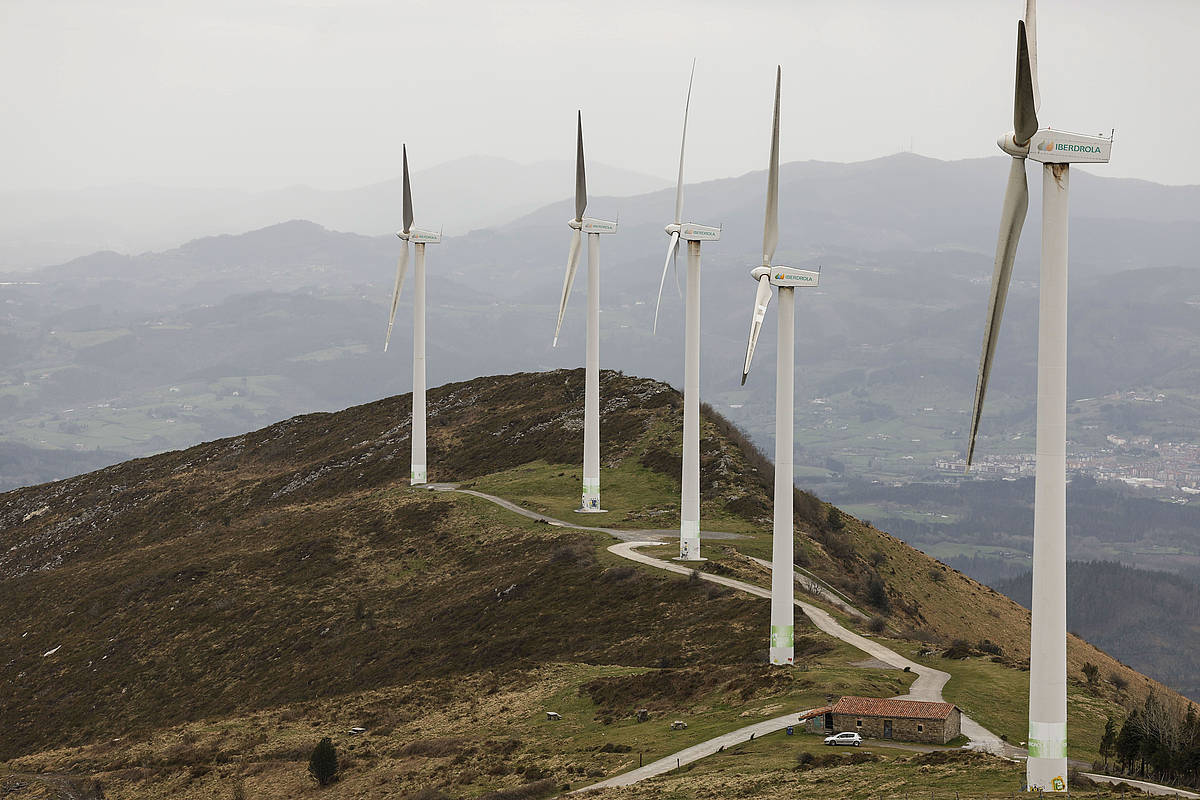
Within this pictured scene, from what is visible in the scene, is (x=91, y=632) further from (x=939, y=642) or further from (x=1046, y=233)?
(x=1046, y=233)

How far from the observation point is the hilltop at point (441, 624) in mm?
68375

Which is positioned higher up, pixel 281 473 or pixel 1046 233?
pixel 1046 233

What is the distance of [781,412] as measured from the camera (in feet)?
224

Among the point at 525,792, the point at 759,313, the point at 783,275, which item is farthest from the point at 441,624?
the point at 759,313

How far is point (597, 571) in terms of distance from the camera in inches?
3873

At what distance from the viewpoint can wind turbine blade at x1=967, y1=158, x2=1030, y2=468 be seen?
41.5m

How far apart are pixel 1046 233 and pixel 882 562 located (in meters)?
76.2

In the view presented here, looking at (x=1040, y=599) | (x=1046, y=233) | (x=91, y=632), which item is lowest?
(x=91, y=632)

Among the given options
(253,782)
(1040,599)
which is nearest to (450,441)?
(253,782)

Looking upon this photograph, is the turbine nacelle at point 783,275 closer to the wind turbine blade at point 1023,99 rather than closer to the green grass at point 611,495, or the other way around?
the wind turbine blade at point 1023,99

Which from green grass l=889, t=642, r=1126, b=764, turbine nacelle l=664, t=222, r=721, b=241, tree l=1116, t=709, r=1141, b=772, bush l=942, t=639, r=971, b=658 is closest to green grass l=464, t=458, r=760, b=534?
turbine nacelle l=664, t=222, r=721, b=241

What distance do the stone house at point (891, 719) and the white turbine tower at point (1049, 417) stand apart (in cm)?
1095

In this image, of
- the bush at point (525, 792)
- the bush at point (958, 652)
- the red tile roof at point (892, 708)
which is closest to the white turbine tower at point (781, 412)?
the bush at point (958, 652)

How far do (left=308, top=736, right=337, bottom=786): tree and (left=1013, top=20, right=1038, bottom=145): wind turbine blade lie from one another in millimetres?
44620
